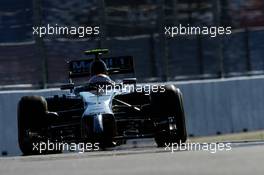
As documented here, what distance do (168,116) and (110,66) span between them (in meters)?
1.40

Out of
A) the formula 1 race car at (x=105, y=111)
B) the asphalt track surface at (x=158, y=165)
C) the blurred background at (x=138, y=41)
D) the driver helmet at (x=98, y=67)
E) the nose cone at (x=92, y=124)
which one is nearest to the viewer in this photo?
the asphalt track surface at (x=158, y=165)

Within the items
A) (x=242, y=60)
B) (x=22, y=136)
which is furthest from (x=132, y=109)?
(x=242, y=60)

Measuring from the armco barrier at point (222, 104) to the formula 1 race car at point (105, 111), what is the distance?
2570mm

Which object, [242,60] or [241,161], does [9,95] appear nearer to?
[242,60]

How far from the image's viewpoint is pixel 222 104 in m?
16.4

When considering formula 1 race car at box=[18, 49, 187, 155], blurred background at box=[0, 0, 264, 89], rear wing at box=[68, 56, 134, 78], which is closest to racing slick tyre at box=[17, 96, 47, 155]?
formula 1 race car at box=[18, 49, 187, 155]

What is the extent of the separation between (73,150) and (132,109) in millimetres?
1132

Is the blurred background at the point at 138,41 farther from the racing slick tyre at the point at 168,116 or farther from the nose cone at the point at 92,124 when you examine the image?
the nose cone at the point at 92,124

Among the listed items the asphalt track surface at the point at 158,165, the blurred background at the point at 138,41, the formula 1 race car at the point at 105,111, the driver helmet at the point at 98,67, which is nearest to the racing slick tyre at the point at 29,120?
the formula 1 race car at the point at 105,111

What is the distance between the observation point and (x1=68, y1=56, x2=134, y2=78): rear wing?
1329 cm

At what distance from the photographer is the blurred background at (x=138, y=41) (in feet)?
55.1

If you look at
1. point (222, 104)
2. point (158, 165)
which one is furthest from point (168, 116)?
point (158, 165)

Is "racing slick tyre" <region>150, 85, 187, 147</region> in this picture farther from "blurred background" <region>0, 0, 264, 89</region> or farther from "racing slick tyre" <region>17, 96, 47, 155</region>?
"blurred background" <region>0, 0, 264, 89</region>

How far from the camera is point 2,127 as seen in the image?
15.1m
